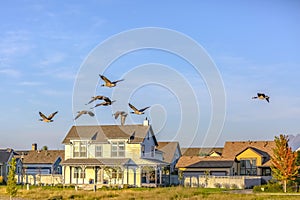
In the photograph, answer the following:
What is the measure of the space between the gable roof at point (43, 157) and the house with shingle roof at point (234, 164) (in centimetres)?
1932

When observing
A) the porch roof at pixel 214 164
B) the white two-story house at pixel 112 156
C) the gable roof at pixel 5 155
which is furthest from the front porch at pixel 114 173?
the gable roof at pixel 5 155

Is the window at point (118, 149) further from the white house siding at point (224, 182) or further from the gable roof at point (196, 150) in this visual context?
the gable roof at point (196, 150)

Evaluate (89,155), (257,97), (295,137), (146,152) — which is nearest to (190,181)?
(146,152)

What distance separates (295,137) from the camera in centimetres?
9612

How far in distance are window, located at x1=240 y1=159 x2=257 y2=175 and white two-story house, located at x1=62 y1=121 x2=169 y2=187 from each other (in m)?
14.5

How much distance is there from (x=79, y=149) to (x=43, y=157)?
21.8 m

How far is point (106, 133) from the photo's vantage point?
200 ft

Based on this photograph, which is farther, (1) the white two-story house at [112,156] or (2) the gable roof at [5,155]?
(2) the gable roof at [5,155]

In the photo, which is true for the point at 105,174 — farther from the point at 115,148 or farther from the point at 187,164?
the point at 187,164

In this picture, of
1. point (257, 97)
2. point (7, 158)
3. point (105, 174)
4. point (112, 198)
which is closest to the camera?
point (257, 97)

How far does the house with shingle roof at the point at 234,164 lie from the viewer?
6869cm

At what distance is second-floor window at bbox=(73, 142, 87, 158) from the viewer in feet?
200

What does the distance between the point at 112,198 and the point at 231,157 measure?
3339 cm

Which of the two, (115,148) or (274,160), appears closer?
(274,160)
